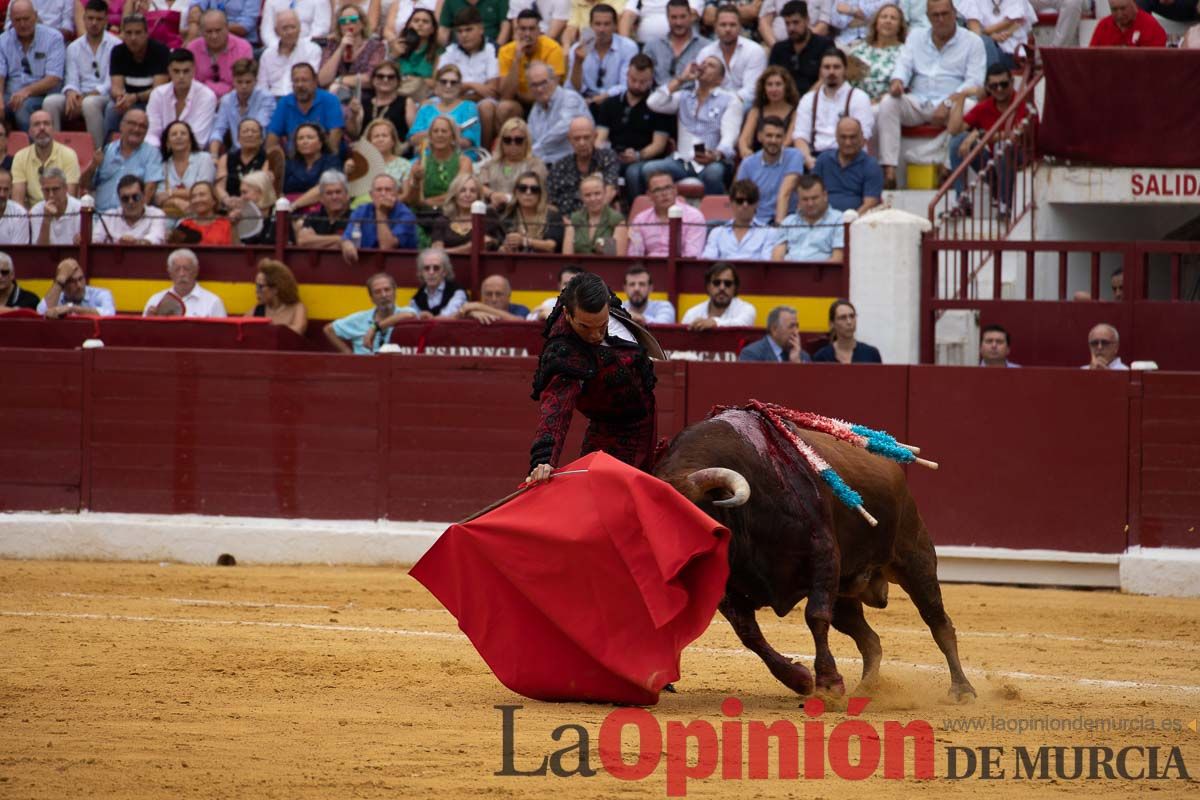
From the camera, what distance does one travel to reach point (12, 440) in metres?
11.1

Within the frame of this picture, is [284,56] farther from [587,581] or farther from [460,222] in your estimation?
[587,581]

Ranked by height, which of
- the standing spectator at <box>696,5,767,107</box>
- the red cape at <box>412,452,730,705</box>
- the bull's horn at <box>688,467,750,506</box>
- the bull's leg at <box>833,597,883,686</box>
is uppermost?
the standing spectator at <box>696,5,767,107</box>

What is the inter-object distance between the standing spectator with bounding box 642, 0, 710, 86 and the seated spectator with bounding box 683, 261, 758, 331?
248 centimetres

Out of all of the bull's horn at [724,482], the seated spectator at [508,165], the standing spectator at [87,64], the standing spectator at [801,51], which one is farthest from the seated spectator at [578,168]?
the bull's horn at [724,482]

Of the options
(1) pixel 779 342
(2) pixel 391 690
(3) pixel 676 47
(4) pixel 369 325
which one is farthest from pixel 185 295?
(2) pixel 391 690

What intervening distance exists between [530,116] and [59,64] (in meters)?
4.37

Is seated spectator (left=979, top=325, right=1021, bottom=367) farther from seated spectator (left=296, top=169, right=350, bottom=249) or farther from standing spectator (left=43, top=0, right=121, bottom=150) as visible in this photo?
standing spectator (left=43, top=0, right=121, bottom=150)

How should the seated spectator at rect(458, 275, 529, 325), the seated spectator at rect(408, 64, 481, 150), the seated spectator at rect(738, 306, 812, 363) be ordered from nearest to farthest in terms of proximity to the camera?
the seated spectator at rect(738, 306, 812, 363)
the seated spectator at rect(458, 275, 529, 325)
the seated spectator at rect(408, 64, 481, 150)

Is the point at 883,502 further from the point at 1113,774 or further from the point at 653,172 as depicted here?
the point at 653,172

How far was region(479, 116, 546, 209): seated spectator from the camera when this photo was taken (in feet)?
39.1

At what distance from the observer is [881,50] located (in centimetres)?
1241

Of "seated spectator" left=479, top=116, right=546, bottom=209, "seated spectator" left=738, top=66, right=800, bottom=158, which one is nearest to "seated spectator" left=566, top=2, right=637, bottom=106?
"seated spectator" left=479, top=116, right=546, bottom=209

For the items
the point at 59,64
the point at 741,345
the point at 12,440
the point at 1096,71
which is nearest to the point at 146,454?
the point at 12,440

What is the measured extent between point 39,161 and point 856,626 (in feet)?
29.4
